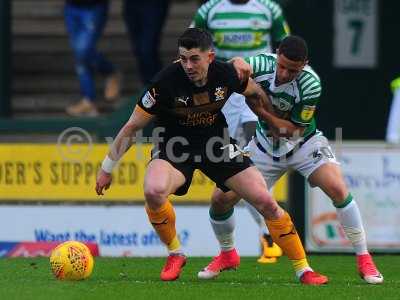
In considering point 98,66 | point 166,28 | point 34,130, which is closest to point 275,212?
point 34,130

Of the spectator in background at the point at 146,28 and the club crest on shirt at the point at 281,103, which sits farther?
the spectator in background at the point at 146,28

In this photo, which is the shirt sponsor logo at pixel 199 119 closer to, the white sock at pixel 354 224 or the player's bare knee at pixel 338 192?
the player's bare knee at pixel 338 192

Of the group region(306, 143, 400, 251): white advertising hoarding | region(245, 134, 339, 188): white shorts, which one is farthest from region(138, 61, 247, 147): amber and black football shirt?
region(306, 143, 400, 251): white advertising hoarding

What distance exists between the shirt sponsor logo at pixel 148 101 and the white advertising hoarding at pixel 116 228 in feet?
12.1

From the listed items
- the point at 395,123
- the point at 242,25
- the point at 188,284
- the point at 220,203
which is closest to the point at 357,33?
the point at 395,123

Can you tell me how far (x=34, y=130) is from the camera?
44.4 ft

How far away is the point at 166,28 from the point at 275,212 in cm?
761

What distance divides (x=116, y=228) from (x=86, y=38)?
106 inches

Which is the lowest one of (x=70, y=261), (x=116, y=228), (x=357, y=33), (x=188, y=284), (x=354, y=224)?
(x=116, y=228)

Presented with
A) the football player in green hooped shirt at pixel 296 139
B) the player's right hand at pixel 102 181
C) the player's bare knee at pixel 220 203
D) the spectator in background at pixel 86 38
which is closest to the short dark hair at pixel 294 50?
the football player in green hooped shirt at pixel 296 139

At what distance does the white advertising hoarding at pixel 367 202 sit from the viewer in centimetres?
1276

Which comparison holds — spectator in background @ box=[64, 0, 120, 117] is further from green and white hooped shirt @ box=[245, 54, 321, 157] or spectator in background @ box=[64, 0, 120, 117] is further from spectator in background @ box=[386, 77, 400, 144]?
green and white hooped shirt @ box=[245, 54, 321, 157]

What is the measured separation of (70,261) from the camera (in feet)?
30.8

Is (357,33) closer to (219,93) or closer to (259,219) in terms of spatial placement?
(259,219)
